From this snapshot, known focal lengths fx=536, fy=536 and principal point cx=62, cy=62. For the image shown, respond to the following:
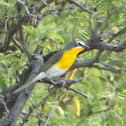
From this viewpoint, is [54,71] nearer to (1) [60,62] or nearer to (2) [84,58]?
(1) [60,62]

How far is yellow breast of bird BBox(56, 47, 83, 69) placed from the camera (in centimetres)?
577

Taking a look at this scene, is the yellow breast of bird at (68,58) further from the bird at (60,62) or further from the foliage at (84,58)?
the foliage at (84,58)

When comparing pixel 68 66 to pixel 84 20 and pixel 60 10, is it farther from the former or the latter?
pixel 60 10

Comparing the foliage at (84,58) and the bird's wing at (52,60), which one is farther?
the bird's wing at (52,60)

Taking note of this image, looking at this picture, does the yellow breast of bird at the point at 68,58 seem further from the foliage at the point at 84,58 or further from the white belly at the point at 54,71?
the foliage at the point at 84,58

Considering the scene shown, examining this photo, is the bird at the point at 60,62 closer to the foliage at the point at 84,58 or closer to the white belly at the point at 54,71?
the white belly at the point at 54,71

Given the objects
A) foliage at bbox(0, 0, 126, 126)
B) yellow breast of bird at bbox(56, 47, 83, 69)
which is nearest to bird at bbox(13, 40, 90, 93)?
yellow breast of bird at bbox(56, 47, 83, 69)

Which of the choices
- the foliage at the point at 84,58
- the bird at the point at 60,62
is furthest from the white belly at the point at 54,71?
the foliage at the point at 84,58

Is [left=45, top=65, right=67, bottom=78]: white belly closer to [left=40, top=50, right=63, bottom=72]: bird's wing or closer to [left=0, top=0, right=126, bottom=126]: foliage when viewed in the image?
[left=40, top=50, right=63, bottom=72]: bird's wing

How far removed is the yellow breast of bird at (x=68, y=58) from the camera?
5771 mm

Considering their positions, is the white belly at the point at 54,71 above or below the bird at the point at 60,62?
below

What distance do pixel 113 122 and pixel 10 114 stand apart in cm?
138

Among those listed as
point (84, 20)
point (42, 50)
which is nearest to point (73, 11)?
point (84, 20)

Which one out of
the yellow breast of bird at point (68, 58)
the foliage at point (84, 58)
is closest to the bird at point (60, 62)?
the yellow breast of bird at point (68, 58)
